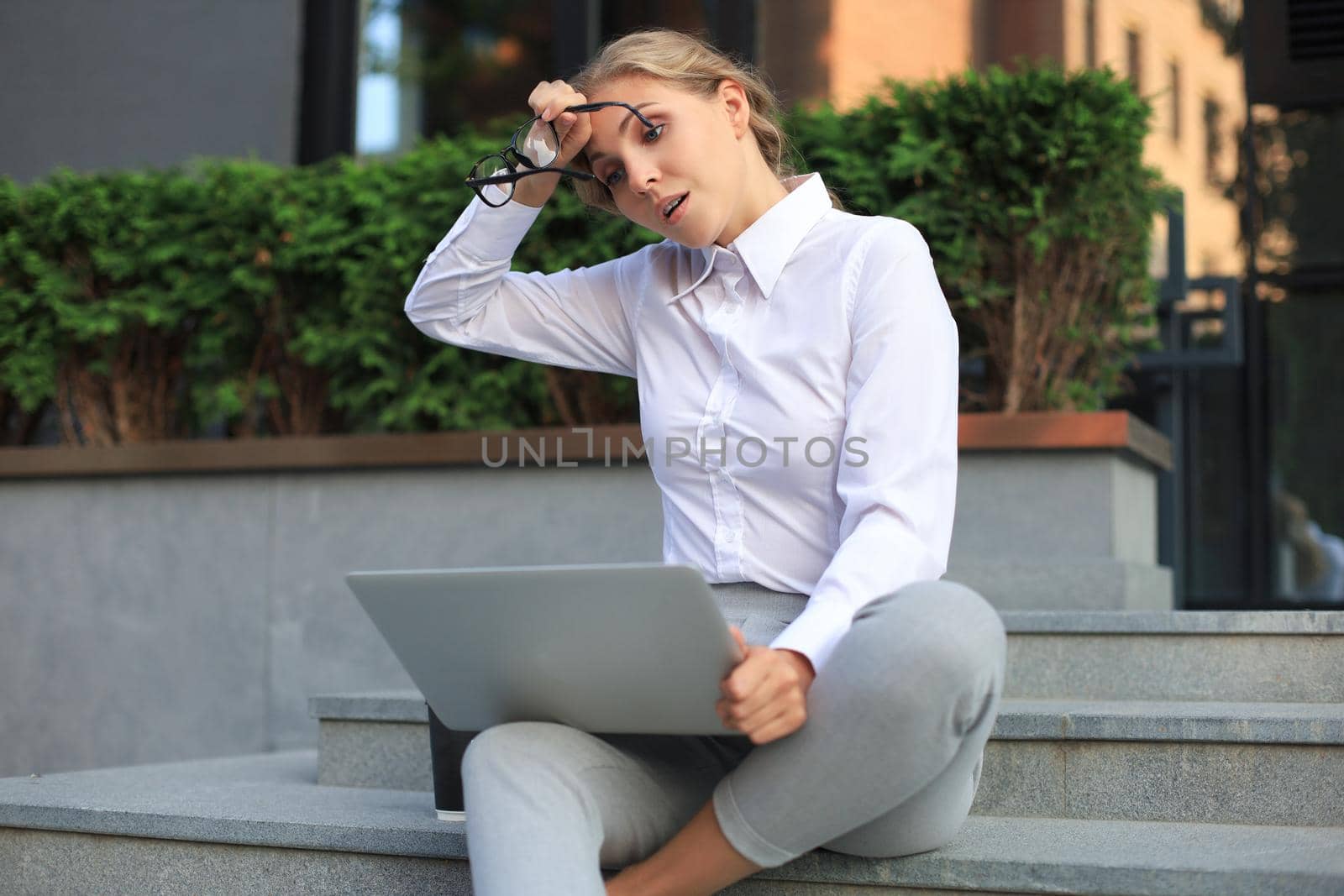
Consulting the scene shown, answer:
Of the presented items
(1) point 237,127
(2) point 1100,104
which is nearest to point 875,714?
(2) point 1100,104

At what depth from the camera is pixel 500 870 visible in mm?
1537

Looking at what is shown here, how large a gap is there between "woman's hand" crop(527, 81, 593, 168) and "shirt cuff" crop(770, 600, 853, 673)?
29.8 inches

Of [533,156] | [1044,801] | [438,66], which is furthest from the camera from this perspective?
[438,66]

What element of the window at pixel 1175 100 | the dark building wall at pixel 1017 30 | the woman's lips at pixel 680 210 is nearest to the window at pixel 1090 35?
the dark building wall at pixel 1017 30

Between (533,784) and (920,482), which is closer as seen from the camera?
(533,784)

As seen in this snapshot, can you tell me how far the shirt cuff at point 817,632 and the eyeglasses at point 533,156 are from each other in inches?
28.2

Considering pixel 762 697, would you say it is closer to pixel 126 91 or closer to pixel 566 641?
pixel 566 641

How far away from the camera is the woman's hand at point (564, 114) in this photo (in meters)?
1.94

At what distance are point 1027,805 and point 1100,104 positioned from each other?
1.82 metres

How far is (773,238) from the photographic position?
6.48 ft

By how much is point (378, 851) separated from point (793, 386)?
0.92 metres

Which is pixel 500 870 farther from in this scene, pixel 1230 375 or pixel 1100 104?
pixel 1230 375

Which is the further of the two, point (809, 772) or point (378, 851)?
point (378, 851)

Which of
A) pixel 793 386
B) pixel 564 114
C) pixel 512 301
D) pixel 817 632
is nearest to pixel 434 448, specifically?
pixel 512 301
